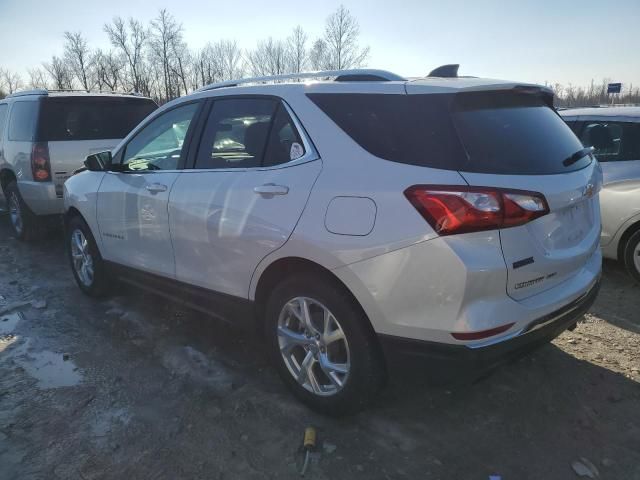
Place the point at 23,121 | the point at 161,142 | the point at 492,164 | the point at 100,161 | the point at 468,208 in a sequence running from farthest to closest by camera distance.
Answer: the point at 23,121, the point at 100,161, the point at 161,142, the point at 492,164, the point at 468,208

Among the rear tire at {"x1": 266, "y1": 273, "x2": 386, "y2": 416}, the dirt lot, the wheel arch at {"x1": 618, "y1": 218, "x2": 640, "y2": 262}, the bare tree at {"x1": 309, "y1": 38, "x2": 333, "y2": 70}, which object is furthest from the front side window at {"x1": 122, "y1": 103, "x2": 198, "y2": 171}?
the bare tree at {"x1": 309, "y1": 38, "x2": 333, "y2": 70}

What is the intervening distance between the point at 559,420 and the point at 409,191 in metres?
1.61

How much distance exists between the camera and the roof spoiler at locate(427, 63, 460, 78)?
10.3 ft

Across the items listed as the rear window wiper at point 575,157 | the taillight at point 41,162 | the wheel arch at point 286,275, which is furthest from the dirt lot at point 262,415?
the taillight at point 41,162

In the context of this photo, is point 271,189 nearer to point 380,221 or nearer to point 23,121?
point 380,221

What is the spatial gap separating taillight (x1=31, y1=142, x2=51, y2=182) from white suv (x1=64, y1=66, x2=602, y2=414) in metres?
3.50

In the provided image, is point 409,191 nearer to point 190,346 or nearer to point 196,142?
point 196,142

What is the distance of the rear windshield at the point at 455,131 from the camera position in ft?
7.50

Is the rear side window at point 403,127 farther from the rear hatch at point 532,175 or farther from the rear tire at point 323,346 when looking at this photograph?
the rear tire at point 323,346

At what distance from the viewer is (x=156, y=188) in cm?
362

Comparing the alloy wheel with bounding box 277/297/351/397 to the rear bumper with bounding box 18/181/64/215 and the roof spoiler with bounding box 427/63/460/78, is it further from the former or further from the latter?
the rear bumper with bounding box 18/181/64/215

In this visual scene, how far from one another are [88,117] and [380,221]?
5.48 metres

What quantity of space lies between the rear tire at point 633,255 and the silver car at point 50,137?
5.99 m

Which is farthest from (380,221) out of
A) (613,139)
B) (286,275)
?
(613,139)
